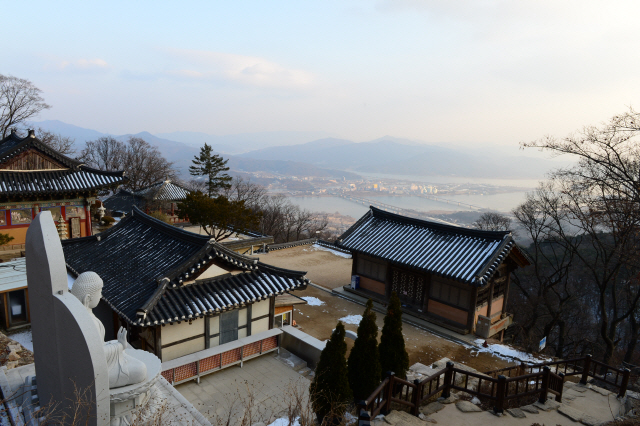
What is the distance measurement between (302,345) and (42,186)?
48.7 ft

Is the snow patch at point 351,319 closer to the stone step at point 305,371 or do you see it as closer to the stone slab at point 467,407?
the stone step at point 305,371

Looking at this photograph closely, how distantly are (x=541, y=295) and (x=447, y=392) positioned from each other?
1571 cm

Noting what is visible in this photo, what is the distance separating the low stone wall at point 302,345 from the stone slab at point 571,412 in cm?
630

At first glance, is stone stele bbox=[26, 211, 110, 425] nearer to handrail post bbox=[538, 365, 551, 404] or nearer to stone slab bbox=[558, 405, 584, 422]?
handrail post bbox=[538, 365, 551, 404]

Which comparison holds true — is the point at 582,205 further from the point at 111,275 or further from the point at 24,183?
the point at 24,183

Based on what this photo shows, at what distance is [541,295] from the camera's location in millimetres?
21484

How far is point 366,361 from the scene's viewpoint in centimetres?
846

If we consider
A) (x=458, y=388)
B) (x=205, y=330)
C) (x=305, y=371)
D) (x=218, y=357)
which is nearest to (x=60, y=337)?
(x=205, y=330)

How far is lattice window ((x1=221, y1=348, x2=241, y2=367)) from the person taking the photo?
11297 millimetres

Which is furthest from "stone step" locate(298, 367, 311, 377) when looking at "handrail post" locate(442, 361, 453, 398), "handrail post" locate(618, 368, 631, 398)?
"handrail post" locate(618, 368, 631, 398)

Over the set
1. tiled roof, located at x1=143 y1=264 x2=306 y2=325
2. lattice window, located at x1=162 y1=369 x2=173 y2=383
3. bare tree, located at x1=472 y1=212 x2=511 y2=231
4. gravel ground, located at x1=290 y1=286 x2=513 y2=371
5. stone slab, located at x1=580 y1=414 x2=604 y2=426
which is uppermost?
tiled roof, located at x1=143 y1=264 x2=306 y2=325

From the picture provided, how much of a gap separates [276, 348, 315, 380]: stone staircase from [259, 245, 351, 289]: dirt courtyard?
8.47m

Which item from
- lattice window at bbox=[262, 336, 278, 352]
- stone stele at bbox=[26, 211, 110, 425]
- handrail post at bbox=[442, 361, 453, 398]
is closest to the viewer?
stone stele at bbox=[26, 211, 110, 425]

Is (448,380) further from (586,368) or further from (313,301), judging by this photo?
(313,301)
